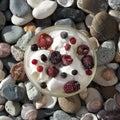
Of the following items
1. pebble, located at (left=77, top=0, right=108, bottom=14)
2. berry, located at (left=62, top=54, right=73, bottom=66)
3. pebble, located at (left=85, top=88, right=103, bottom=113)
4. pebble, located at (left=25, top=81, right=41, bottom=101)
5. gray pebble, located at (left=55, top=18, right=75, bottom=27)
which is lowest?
pebble, located at (left=85, top=88, right=103, bottom=113)

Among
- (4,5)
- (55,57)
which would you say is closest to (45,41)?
(55,57)

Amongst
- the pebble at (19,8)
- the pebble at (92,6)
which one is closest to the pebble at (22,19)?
the pebble at (19,8)

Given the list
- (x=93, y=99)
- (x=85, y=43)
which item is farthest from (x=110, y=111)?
(x=85, y=43)

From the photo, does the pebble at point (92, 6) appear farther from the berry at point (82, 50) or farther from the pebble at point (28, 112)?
the pebble at point (28, 112)

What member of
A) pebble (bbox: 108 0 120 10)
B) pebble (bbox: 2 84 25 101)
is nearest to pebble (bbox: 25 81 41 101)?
pebble (bbox: 2 84 25 101)

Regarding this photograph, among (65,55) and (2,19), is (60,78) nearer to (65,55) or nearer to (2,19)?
(65,55)

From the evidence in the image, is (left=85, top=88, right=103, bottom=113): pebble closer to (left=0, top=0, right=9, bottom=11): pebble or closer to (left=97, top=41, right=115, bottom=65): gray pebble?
(left=97, top=41, right=115, bottom=65): gray pebble
